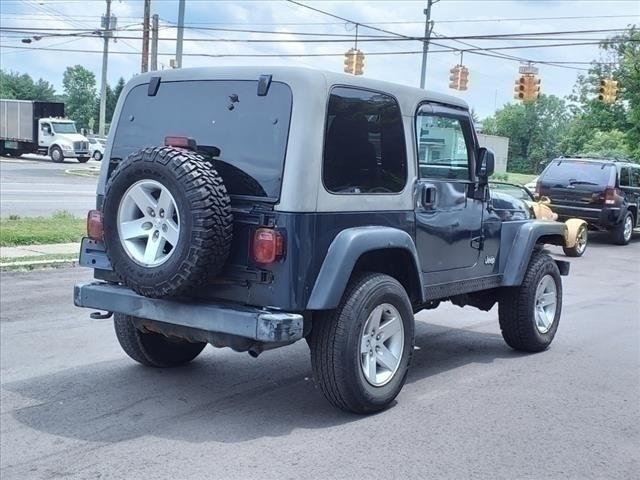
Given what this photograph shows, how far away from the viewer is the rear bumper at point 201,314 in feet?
14.4

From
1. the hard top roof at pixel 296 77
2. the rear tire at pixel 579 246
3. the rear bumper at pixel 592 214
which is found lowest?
the rear tire at pixel 579 246

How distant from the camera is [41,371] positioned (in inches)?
238

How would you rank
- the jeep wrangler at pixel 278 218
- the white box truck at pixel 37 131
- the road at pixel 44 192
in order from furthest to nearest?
the white box truck at pixel 37 131 → the road at pixel 44 192 → the jeep wrangler at pixel 278 218

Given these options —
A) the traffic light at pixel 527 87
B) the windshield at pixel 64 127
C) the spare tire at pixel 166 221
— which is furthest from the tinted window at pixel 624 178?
the windshield at pixel 64 127

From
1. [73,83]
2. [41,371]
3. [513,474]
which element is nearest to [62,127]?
[41,371]

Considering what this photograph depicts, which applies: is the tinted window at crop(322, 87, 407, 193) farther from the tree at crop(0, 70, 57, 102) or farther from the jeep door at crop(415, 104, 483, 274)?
the tree at crop(0, 70, 57, 102)

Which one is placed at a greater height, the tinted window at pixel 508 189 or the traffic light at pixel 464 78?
the traffic light at pixel 464 78

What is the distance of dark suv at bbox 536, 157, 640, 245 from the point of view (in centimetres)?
1670

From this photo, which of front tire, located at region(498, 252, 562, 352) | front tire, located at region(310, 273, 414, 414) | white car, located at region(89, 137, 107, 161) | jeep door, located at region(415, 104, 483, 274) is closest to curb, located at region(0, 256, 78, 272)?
front tire, located at region(498, 252, 562, 352)

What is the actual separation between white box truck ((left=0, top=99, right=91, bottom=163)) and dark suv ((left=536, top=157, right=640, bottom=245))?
34.1 meters

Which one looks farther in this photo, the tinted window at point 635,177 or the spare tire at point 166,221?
the tinted window at point 635,177

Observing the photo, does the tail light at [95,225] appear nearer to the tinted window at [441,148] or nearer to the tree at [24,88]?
the tinted window at [441,148]

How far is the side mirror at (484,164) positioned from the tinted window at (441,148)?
4.8 inches

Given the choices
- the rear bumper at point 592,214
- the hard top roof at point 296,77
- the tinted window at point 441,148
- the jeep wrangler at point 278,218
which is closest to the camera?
the jeep wrangler at point 278,218
